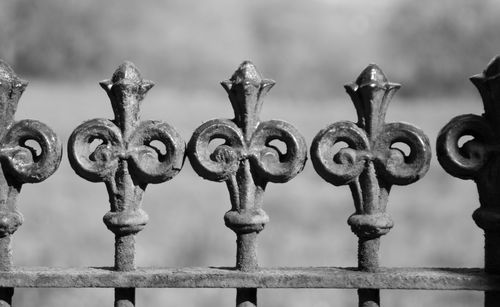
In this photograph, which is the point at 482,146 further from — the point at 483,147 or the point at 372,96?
the point at 372,96

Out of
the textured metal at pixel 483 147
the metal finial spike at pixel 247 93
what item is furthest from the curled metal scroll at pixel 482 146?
the metal finial spike at pixel 247 93

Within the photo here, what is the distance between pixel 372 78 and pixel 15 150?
92 centimetres

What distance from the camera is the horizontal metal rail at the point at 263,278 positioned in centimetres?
185

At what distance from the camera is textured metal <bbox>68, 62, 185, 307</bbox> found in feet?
6.08

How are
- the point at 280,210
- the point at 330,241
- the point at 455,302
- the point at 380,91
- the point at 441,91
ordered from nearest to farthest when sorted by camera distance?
the point at 380,91 → the point at 455,302 → the point at 330,241 → the point at 280,210 → the point at 441,91

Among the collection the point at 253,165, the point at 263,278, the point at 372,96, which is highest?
the point at 372,96

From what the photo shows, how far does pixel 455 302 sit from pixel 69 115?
8391mm

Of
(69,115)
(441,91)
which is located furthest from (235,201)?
(441,91)

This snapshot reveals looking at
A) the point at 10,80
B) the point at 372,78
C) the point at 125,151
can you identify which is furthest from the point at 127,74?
the point at 372,78

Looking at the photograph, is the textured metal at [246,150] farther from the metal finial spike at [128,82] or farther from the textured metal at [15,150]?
the textured metal at [15,150]

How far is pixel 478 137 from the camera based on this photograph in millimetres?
1848

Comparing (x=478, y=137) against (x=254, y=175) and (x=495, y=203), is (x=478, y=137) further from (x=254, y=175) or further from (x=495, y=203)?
(x=254, y=175)

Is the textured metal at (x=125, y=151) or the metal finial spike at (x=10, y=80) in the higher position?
the metal finial spike at (x=10, y=80)

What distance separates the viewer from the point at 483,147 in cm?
183
